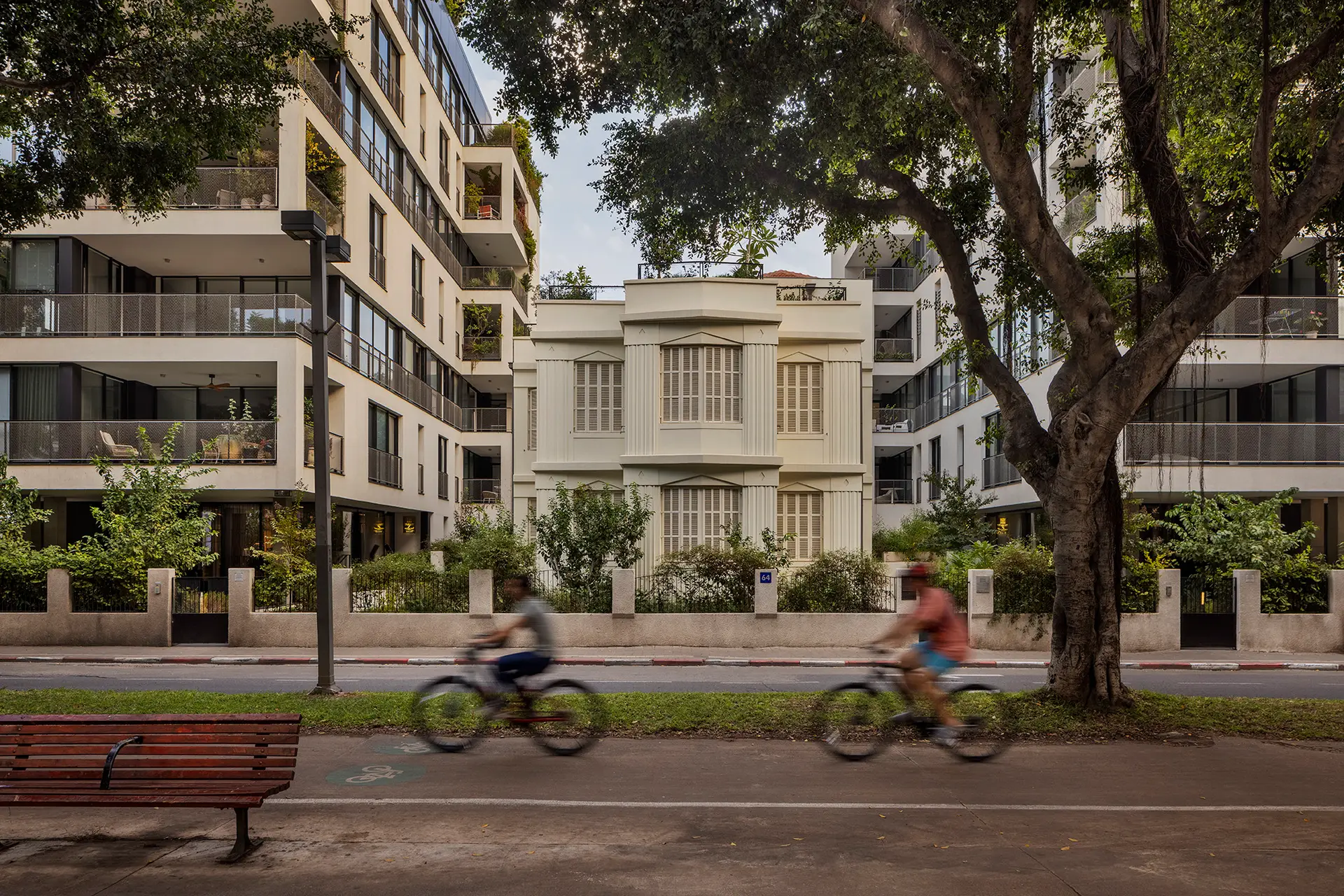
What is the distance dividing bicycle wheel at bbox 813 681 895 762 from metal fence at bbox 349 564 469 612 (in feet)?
39.7

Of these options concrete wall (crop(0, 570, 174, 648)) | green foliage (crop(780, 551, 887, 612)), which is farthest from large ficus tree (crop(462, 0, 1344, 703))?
concrete wall (crop(0, 570, 174, 648))

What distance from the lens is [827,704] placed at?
9.66 meters

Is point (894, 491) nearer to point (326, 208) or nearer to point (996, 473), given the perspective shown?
point (996, 473)

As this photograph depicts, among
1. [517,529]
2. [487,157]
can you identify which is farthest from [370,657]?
[487,157]

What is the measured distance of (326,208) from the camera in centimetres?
2627

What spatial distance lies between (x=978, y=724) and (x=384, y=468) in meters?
25.2


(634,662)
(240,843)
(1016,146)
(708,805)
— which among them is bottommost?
(634,662)

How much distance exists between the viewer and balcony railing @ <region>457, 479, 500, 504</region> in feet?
152

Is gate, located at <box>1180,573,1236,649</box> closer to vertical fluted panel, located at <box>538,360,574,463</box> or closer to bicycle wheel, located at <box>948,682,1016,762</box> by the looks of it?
bicycle wheel, located at <box>948,682,1016,762</box>

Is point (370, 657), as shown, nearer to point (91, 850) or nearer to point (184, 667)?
point (184, 667)

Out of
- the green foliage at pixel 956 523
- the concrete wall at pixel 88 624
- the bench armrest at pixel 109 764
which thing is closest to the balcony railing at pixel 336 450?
the concrete wall at pixel 88 624

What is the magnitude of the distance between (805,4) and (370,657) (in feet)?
43.0

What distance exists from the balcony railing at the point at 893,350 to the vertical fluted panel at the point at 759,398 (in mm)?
21095

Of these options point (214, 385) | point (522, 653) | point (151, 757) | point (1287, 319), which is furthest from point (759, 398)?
point (151, 757)
